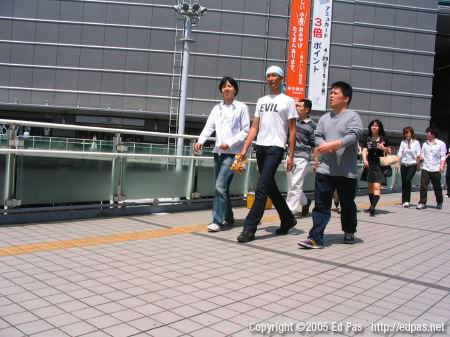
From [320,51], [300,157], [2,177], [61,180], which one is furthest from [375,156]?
[320,51]

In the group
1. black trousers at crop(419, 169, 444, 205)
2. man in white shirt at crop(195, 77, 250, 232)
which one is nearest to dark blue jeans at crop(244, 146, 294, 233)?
man in white shirt at crop(195, 77, 250, 232)

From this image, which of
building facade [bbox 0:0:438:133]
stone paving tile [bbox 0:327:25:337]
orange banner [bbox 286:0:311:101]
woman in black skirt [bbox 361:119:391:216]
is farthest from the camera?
building facade [bbox 0:0:438:133]

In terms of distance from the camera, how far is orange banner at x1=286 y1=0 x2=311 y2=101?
67.7ft

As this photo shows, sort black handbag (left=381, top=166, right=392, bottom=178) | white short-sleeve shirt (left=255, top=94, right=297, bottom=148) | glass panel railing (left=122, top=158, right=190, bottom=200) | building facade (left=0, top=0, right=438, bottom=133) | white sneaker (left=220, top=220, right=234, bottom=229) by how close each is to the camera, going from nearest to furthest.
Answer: white short-sleeve shirt (left=255, top=94, right=297, bottom=148), white sneaker (left=220, top=220, right=234, bottom=229), glass panel railing (left=122, top=158, right=190, bottom=200), black handbag (left=381, top=166, right=392, bottom=178), building facade (left=0, top=0, right=438, bottom=133)

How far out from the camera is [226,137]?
252 inches

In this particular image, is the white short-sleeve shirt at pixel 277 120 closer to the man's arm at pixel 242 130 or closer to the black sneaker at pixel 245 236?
the man's arm at pixel 242 130

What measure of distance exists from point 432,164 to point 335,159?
20.8 ft

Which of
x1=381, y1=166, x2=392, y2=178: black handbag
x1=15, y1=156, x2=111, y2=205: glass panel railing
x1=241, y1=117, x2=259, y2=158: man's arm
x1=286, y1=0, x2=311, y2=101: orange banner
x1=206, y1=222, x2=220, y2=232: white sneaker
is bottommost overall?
x1=206, y1=222, x2=220, y2=232: white sneaker

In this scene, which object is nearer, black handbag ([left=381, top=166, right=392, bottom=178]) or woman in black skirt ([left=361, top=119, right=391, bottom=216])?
woman in black skirt ([left=361, top=119, right=391, bottom=216])

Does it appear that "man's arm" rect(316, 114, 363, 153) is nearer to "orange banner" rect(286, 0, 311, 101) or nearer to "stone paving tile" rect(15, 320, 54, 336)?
"stone paving tile" rect(15, 320, 54, 336)

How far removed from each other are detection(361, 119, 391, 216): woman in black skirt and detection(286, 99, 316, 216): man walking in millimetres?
1730

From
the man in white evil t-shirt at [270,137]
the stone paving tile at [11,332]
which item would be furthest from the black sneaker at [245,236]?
the stone paving tile at [11,332]

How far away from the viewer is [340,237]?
653cm

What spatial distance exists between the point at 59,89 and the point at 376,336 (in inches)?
1519
